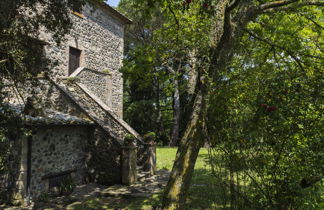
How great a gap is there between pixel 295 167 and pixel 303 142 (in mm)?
400

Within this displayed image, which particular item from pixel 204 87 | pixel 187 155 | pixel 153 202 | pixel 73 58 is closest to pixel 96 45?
pixel 73 58

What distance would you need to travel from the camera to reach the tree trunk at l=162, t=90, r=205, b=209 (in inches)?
151

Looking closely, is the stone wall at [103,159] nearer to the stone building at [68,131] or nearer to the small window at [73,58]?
the stone building at [68,131]

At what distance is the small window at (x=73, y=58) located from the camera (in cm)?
1340

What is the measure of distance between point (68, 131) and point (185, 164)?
616cm

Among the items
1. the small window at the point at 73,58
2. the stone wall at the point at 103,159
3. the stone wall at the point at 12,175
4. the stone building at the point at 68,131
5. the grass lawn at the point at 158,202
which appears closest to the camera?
the grass lawn at the point at 158,202

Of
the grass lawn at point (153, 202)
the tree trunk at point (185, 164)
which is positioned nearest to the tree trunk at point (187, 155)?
the tree trunk at point (185, 164)

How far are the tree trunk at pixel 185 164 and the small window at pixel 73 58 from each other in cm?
1099

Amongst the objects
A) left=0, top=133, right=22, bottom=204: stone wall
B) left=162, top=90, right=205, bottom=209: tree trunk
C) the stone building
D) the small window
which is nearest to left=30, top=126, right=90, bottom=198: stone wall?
the stone building

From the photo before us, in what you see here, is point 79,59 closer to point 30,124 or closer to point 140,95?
point 30,124

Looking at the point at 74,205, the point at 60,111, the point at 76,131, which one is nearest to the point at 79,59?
the point at 60,111

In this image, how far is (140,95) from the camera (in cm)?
2483

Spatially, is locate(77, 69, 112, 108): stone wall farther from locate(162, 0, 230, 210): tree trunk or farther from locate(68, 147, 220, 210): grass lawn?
locate(162, 0, 230, 210): tree trunk

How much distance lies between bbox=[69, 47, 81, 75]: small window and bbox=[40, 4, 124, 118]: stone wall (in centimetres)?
23
